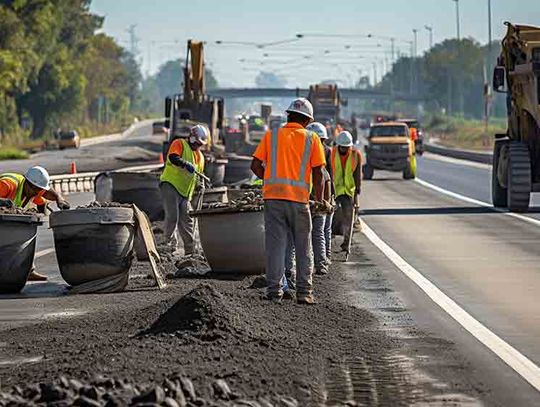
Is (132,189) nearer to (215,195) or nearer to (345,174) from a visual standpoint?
(215,195)

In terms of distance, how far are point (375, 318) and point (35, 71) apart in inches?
4127

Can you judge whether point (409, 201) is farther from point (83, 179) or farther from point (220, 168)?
point (83, 179)

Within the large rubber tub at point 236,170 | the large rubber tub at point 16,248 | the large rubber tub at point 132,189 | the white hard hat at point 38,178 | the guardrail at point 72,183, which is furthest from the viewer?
the guardrail at point 72,183

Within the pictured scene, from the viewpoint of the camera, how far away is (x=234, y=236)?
56.5ft

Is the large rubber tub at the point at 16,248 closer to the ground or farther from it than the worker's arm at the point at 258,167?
closer to the ground

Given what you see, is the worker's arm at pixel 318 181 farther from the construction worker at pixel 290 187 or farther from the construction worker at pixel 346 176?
the construction worker at pixel 346 176

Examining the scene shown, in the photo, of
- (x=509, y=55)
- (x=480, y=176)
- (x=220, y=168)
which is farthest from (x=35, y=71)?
(x=509, y=55)

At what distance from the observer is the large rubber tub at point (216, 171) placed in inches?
1450

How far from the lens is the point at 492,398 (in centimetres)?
948

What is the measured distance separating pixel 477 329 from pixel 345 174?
8.20m

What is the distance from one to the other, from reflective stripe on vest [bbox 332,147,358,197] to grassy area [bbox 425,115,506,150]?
82908mm

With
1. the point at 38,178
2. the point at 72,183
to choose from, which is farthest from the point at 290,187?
the point at 72,183

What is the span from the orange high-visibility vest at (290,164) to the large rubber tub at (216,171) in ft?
71.6

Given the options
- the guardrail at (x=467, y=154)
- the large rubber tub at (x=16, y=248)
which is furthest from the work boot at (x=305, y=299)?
the guardrail at (x=467, y=154)
